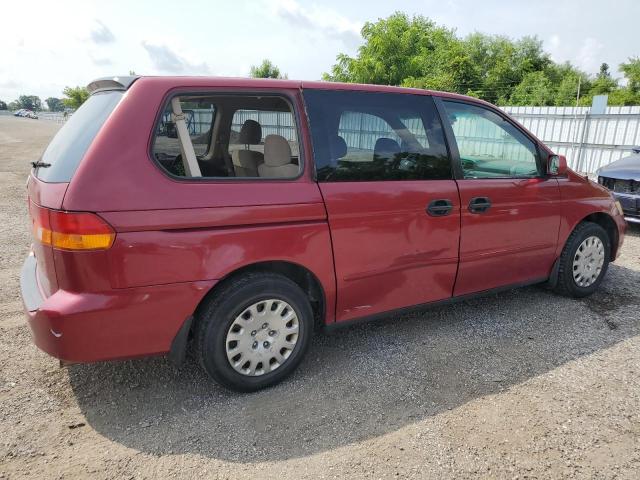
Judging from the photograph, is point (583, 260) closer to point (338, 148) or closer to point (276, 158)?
point (338, 148)

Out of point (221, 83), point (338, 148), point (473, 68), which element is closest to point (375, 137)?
point (338, 148)

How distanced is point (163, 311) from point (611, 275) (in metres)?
4.81

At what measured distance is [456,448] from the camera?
7.93 feet

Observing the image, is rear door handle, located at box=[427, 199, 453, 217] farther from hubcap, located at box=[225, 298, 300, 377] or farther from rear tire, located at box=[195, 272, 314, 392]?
hubcap, located at box=[225, 298, 300, 377]

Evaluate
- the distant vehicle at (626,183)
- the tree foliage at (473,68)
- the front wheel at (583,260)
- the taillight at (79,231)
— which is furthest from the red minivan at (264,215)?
the tree foliage at (473,68)

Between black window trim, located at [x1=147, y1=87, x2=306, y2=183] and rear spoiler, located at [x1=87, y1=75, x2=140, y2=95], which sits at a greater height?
rear spoiler, located at [x1=87, y1=75, x2=140, y2=95]

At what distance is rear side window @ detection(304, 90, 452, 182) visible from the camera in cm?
291

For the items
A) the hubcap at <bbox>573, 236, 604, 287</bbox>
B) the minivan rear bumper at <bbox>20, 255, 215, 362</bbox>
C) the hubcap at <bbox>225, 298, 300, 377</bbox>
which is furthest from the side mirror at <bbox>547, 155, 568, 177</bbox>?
the minivan rear bumper at <bbox>20, 255, 215, 362</bbox>

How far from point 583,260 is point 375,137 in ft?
8.32

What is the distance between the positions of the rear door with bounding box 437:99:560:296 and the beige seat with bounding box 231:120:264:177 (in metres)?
1.37

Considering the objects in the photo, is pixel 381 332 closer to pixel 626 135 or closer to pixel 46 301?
pixel 46 301

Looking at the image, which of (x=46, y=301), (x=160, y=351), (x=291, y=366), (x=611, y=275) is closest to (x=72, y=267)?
(x=46, y=301)

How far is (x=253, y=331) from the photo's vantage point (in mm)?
2758

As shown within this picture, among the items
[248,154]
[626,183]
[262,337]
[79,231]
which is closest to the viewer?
[79,231]
